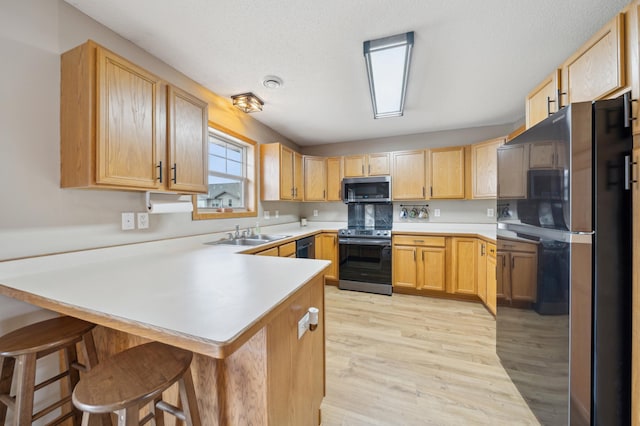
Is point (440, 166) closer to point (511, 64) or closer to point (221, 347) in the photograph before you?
point (511, 64)

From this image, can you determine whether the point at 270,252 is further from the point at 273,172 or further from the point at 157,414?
the point at 157,414

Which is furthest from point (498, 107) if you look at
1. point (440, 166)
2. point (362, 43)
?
point (362, 43)

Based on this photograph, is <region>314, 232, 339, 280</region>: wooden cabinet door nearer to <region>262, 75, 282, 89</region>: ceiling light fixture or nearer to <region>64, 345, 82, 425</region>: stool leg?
<region>262, 75, 282, 89</region>: ceiling light fixture

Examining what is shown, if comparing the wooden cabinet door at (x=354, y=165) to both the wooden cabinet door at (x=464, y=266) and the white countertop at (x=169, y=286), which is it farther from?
the white countertop at (x=169, y=286)

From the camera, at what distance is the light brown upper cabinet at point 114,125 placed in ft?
4.15

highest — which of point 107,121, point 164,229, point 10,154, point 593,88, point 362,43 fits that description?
point 362,43

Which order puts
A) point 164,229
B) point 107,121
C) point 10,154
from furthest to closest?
point 164,229
point 107,121
point 10,154

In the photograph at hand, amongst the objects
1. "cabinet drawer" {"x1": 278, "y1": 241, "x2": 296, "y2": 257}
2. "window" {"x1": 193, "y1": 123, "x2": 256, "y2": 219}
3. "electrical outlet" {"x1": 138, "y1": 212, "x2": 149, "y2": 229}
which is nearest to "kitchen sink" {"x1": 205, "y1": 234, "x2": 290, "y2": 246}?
"cabinet drawer" {"x1": 278, "y1": 241, "x2": 296, "y2": 257}

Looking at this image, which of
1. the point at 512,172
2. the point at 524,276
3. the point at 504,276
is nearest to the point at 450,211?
the point at 504,276

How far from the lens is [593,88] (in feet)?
4.19

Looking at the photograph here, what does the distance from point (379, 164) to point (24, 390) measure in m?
3.74

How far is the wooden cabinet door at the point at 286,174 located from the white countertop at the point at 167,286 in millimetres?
1728

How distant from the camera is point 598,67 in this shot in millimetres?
1238

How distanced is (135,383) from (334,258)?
3.01 metres
